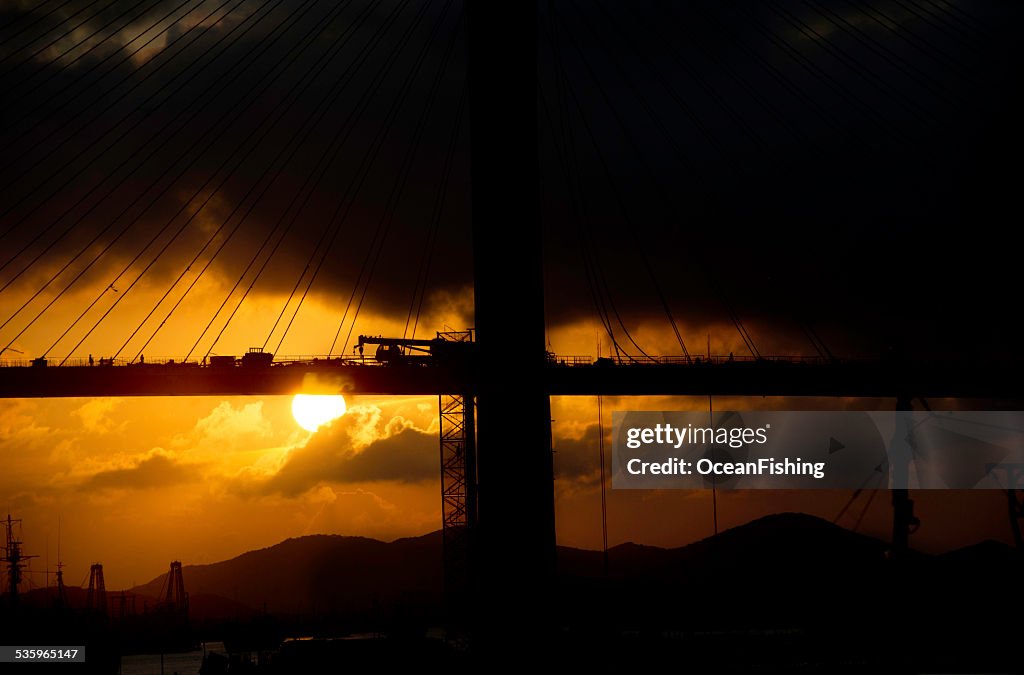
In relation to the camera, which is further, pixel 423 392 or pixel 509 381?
pixel 423 392

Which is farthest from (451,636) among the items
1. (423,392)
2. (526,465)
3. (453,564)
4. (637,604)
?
(526,465)

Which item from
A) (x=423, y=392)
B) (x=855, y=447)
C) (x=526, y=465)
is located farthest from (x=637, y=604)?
(x=526, y=465)

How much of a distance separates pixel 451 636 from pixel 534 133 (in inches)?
1407

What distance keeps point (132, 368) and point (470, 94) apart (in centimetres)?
4522

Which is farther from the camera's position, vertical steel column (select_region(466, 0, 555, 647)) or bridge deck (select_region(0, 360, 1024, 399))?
bridge deck (select_region(0, 360, 1024, 399))

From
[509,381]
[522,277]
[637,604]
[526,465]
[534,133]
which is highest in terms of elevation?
[534,133]

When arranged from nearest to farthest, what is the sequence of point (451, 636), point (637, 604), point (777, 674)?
point (777, 674)
point (451, 636)
point (637, 604)

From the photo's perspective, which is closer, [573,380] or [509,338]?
[509,338]

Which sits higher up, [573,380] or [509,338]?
[573,380]

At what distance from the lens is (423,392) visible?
6744cm

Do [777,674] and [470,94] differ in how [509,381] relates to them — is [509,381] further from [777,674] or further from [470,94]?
[777,674]

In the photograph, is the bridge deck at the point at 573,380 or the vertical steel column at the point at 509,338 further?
the bridge deck at the point at 573,380

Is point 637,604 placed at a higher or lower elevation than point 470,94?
lower

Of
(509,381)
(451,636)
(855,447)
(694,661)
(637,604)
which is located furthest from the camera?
(637,604)
